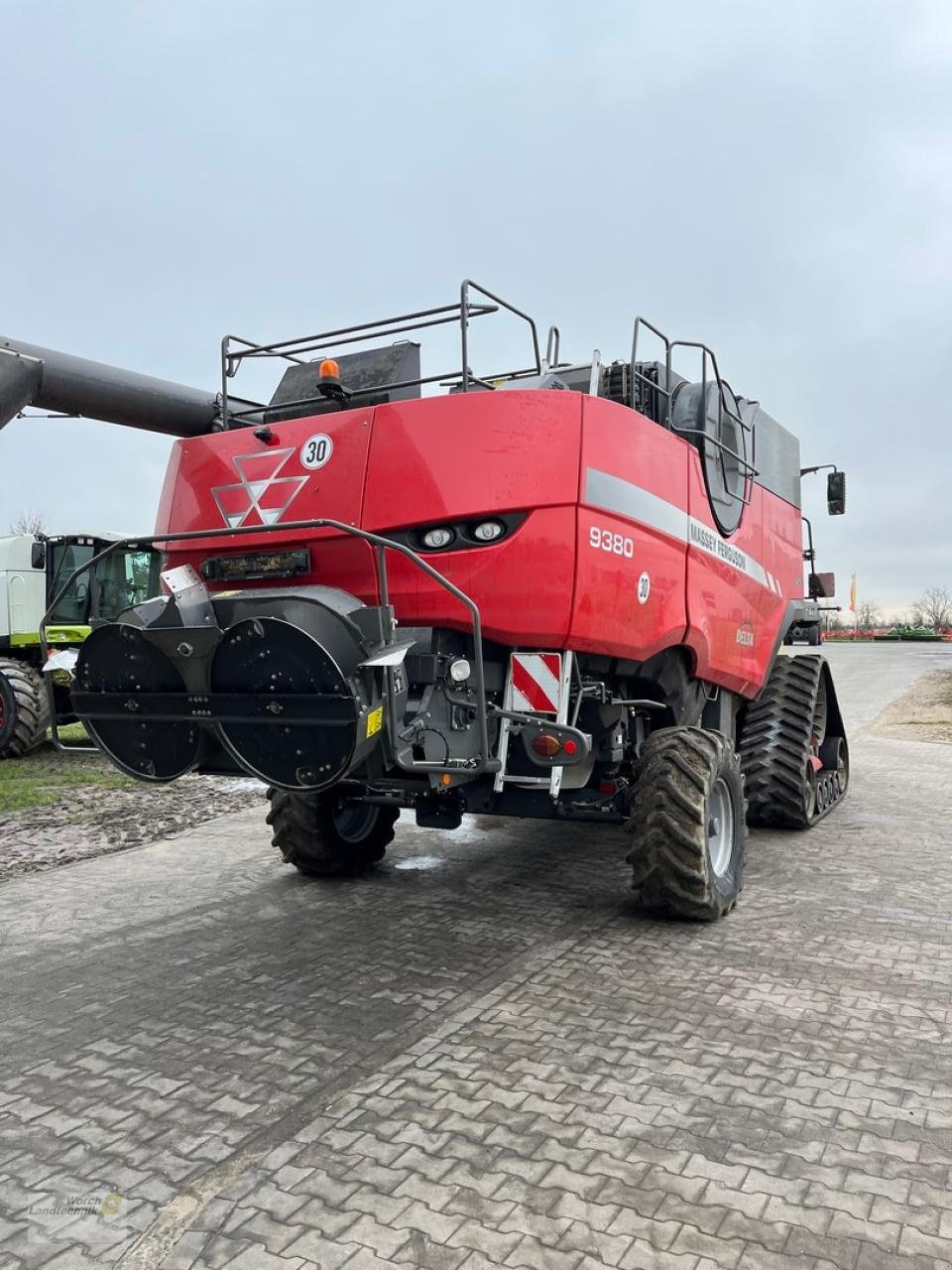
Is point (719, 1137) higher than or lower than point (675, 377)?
lower

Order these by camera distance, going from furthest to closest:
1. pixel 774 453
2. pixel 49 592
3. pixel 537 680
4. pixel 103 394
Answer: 1. pixel 49 592
2. pixel 103 394
3. pixel 774 453
4. pixel 537 680

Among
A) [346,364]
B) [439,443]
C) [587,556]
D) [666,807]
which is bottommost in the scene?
[666,807]

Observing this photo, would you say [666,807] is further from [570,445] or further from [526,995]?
[570,445]

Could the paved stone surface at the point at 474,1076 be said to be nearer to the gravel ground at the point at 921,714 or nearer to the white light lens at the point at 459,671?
the white light lens at the point at 459,671

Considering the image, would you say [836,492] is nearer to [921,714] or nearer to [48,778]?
[48,778]

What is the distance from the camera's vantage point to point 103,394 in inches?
294

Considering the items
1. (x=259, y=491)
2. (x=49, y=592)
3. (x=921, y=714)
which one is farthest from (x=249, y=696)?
(x=921, y=714)

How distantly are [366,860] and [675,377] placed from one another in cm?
355

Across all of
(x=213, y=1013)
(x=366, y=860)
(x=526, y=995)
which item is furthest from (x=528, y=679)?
(x=366, y=860)

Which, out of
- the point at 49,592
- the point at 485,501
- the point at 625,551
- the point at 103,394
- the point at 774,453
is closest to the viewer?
the point at 485,501

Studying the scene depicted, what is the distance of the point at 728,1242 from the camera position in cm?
243

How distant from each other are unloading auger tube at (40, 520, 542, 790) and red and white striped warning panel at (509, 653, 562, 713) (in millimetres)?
295

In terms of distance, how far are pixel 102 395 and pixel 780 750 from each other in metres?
5.75

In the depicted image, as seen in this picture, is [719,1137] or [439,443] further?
[439,443]
